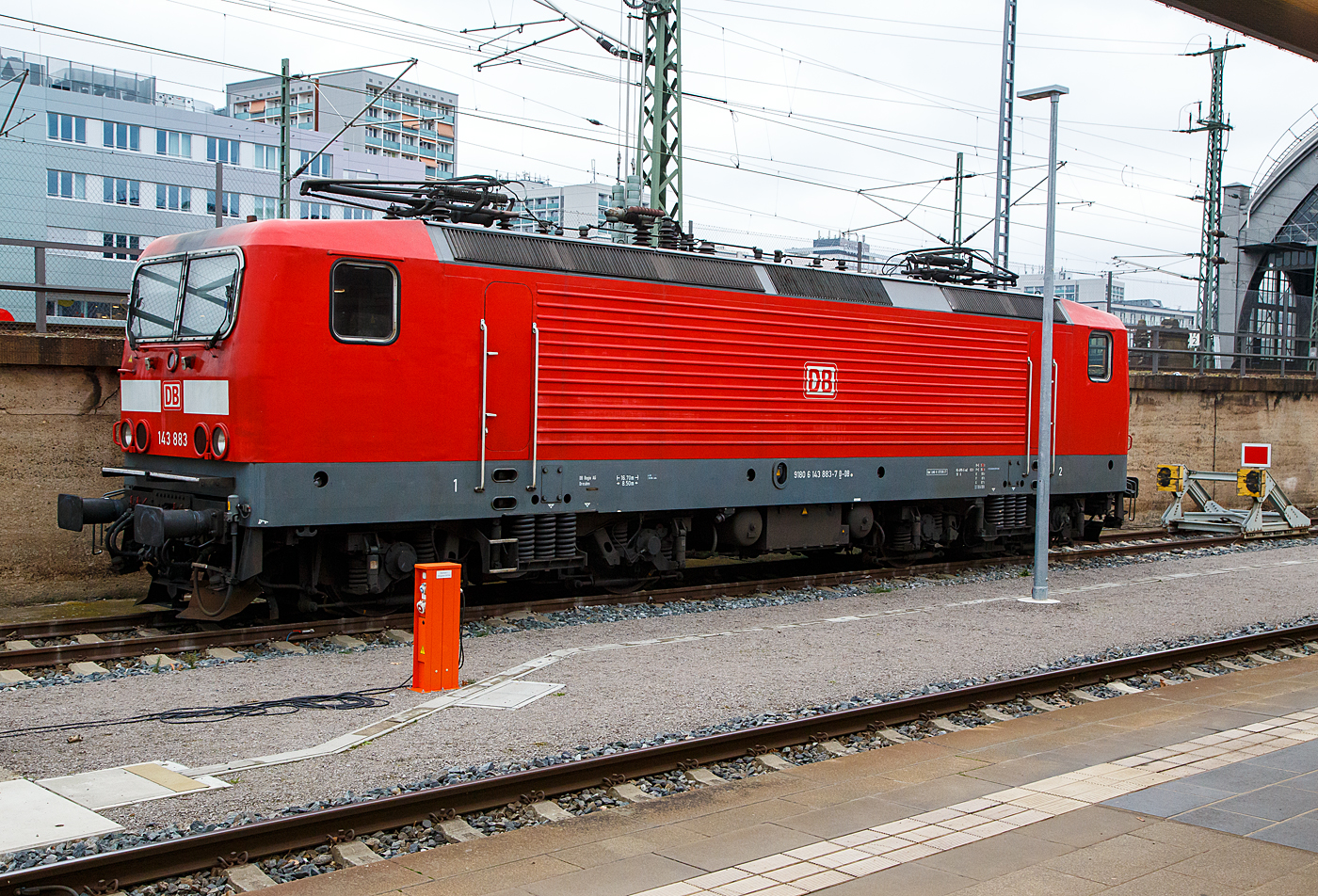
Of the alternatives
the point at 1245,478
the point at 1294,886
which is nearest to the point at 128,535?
the point at 1294,886

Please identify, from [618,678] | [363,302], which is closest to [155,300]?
[363,302]

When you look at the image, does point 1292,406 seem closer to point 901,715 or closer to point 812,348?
point 812,348

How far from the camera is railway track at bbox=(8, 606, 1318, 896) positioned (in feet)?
16.5

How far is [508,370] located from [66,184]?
40.6 meters

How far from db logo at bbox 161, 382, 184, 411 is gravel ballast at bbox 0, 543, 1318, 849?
104 inches

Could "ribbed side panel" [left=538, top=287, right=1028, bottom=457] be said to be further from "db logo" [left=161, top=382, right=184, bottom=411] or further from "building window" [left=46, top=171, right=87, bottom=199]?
"building window" [left=46, top=171, right=87, bottom=199]

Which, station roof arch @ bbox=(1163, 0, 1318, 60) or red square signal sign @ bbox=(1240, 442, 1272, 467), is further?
red square signal sign @ bbox=(1240, 442, 1272, 467)

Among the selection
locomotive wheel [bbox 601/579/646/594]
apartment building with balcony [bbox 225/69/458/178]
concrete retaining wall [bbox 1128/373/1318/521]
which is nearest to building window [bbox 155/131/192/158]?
apartment building with balcony [bbox 225/69/458/178]

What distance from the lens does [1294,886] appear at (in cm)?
495

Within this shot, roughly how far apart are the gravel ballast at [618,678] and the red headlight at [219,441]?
1.83 m

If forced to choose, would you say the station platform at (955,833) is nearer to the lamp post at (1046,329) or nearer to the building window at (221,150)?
the lamp post at (1046,329)

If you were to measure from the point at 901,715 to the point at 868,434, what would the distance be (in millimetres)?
7038

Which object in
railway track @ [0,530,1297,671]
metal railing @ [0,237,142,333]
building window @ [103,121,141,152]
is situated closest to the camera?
railway track @ [0,530,1297,671]

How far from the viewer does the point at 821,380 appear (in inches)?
567
